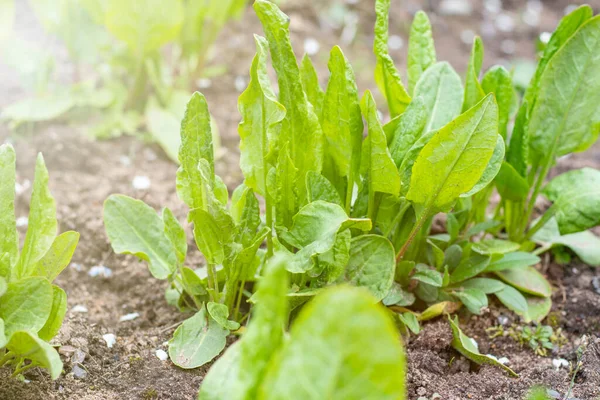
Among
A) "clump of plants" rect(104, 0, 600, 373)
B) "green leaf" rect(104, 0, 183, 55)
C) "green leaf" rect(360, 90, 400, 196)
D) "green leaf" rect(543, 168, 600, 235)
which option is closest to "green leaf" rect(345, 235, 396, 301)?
"clump of plants" rect(104, 0, 600, 373)

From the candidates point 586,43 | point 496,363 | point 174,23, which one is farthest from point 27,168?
point 586,43

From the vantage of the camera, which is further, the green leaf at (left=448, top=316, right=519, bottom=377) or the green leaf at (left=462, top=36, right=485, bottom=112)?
the green leaf at (left=462, top=36, right=485, bottom=112)

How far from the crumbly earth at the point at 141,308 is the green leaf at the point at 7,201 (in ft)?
0.93

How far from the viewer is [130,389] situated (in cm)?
153

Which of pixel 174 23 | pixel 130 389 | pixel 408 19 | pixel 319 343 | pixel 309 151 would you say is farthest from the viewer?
pixel 408 19

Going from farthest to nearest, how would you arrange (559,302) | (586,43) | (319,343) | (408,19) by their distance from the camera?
1. (408,19)
2. (559,302)
3. (586,43)
4. (319,343)

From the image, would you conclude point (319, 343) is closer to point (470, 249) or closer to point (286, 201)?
point (286, 201)

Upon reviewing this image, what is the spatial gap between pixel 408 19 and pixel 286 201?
260 cm

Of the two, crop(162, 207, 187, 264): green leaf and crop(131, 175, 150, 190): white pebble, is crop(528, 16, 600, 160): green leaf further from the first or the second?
crop(131, 175, 150, 190): white pebble

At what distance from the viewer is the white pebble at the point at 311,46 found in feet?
10.9

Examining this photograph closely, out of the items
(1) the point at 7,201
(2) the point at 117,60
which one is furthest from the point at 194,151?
(2) the point at 117,60

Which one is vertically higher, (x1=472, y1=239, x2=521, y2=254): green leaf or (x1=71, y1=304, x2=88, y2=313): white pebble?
(x1=472, y1=239, x2=521, y2=254): green leaf

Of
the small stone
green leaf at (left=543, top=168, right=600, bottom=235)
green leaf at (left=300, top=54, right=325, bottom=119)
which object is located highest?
green leaf at (left=300, top=54, right=325, bottom=119)

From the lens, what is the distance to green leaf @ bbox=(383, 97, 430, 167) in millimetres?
1641
